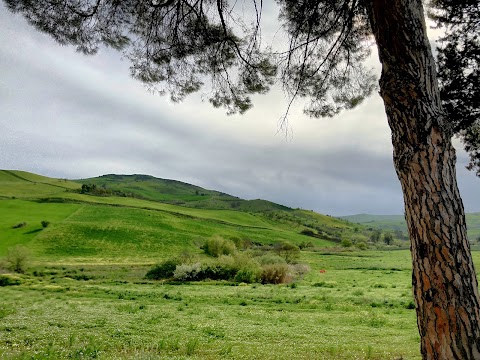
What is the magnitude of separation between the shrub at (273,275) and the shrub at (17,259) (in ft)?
105

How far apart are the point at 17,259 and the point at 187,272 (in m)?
23.8

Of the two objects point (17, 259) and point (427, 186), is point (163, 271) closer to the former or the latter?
point (17, 259)

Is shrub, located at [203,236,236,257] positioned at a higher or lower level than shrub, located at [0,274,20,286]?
higher

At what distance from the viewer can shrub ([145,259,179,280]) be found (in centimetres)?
4219

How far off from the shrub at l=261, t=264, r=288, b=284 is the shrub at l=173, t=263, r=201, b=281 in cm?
738

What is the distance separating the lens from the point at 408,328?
13.8m

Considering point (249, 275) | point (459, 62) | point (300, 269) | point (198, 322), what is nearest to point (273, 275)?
point (249, 275)

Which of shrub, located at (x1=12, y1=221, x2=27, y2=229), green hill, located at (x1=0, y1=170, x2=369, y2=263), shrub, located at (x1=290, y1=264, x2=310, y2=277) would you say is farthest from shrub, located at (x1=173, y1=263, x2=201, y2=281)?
shrub, located at (x1=12, y1=221, x2=27, y2=229)

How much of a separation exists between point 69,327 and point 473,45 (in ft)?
49.0

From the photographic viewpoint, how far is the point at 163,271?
42938 millimetres

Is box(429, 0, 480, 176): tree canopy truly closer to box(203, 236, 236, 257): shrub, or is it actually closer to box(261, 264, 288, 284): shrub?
box(261, 264, 288, 284): shrub

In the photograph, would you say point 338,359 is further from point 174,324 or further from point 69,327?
point 69,327

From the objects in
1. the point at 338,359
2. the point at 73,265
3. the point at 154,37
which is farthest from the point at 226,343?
the point at 73,265

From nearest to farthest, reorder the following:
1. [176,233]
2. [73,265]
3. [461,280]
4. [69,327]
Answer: [461,280], [69,327], [73,265], [176,233]
